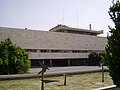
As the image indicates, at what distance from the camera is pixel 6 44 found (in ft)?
82.0

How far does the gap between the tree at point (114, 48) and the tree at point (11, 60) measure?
54.9ft

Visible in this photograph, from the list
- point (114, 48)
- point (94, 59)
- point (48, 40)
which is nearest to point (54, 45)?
point (48, 40)

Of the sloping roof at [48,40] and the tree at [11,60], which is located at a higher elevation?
the sloping roof at [48,40]

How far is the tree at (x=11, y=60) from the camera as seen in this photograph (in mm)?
23562

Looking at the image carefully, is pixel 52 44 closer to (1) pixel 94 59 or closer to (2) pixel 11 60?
(1) pixel 94 59

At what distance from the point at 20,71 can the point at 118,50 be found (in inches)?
676

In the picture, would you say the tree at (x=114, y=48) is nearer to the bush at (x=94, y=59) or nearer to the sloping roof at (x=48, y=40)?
the sloping roof at (x=48, y=40)

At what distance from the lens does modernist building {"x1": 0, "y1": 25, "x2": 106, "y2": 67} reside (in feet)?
134

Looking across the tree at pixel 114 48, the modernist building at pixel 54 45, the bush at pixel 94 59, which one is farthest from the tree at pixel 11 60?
the bush at pixel 94 59

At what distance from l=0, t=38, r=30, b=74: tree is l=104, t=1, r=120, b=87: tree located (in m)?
16.7

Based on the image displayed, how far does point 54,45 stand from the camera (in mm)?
45875

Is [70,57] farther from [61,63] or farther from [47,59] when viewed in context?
[47,59]

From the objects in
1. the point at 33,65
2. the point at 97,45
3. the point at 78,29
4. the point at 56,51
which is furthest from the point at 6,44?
the point at 78,29

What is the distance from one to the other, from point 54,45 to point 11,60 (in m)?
22.2
